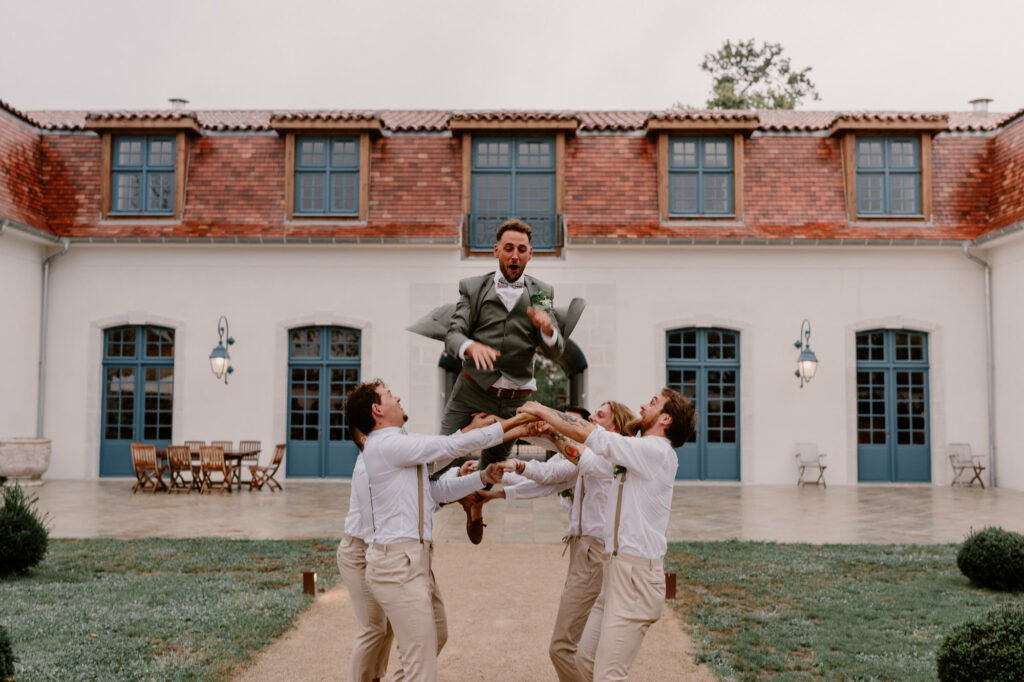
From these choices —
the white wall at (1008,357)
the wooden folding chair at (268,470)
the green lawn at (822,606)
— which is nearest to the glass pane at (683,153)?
the white wall at (1008,357)

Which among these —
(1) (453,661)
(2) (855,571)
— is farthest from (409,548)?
(2) (855,571)

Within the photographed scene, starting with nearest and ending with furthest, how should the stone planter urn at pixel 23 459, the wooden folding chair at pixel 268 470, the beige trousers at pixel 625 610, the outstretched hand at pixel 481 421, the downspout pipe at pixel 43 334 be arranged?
the beige trousers at pixel 625 610, the outstretched hand at pixel 481 421, the stone planter urn at pixel 23 459, the wooden folding chair at pixel 268 470, the downspout pipe at pixel 43 334

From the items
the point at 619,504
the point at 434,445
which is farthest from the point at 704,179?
the point at 434,445

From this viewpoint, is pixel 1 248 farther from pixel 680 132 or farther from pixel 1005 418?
pixel 1005 418

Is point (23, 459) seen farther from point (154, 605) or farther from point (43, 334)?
point (154, 605)

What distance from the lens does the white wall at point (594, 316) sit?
52.6 ft

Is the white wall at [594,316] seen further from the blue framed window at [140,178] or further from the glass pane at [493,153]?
the glass pane at [493,153]

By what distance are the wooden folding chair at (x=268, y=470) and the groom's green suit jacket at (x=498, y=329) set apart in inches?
435

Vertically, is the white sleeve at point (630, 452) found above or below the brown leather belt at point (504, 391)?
below

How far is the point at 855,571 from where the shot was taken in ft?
27.2

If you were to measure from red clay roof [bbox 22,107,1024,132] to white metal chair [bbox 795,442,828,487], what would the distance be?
6.57m

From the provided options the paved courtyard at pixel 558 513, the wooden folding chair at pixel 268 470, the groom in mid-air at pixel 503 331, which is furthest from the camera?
the wooden folding chair at pixel 268 470

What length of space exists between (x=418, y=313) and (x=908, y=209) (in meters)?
Result: 10.4

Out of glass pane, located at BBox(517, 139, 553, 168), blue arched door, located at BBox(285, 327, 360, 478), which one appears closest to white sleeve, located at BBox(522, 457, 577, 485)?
blue arched door, located at BBox(285, 327, 360, 478)
